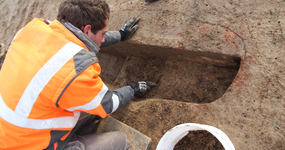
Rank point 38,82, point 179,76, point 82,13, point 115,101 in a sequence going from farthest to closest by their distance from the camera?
1. point 179,76
2. point 115,101
3. point 82,13
4. point 38,82

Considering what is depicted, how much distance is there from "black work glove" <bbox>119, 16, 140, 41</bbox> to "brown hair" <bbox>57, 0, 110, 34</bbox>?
2.34 feet

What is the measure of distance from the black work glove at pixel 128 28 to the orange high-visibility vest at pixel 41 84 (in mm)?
857

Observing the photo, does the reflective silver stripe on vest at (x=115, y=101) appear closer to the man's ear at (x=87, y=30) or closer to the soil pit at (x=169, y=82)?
the soil pit at (x=169, y=82)

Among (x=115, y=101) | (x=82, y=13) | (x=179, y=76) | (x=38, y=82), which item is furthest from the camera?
(x=179, y=76)

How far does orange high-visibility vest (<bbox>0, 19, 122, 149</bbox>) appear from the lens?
3.22 ft

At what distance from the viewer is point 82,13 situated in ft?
3.77

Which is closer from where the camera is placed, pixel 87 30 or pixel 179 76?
pixel 87 30

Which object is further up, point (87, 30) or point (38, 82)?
point (87, 30)

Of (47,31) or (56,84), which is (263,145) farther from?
(47,31)

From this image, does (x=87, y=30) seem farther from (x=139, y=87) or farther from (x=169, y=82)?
(x=169, y=82)

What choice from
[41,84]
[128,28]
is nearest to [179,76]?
[128,28]

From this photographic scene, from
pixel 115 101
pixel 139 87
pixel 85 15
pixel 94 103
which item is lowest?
pixel 139 87

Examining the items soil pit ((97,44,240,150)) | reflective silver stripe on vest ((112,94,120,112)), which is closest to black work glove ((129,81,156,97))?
soil pit ((97,44,240,150))

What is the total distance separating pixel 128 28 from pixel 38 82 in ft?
4.08
